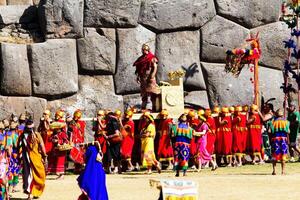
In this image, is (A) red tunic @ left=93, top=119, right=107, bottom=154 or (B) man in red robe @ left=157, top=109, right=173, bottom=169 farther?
(B) man in red robe @ left=157, top=109, right=173, bottom=169

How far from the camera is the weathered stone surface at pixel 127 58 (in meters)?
23.4

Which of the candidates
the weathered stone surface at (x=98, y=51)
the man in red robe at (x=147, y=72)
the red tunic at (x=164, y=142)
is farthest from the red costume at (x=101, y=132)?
the weathered stone surface at (x=98, y=51)

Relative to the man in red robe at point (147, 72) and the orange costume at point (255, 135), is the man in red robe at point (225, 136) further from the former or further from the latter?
the man in red robe at point (147, 72)

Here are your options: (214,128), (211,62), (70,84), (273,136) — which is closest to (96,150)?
(273,136)

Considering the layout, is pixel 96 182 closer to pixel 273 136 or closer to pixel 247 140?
pixel 273 136

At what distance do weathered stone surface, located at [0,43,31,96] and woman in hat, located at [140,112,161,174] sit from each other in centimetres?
444

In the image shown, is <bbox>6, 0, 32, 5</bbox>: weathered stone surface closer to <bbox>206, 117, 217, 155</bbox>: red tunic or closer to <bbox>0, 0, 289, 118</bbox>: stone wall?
<bbox>0, 0, 289, 118</bbox>: stone wall

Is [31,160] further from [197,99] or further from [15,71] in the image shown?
[197,99]

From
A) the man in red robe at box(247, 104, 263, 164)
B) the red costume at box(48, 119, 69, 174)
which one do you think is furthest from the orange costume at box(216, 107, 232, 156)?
the red costume at box(48, 119, 69, 174)

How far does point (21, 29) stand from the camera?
23109 millimetres

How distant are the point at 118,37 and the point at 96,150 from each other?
11023mm

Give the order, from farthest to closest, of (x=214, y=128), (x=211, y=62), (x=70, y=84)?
(x=211, y=62) → (x=70, y=84) → (x=214, y=128)

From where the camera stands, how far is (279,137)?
17.3 meters

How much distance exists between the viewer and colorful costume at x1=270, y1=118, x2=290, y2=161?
679 inches
